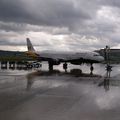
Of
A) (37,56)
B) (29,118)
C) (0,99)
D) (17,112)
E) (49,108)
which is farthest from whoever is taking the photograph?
(37,56)

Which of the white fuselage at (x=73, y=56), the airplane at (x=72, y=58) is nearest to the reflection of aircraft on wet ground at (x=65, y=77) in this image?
the airplane at (x=72, y=58)

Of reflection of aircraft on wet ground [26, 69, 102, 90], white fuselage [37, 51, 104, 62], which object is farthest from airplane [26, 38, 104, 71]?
reflection of aircraft on wet ground [26, 69, 102, 90]

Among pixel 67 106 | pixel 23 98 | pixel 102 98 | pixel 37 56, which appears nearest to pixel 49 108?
pixel 67 106

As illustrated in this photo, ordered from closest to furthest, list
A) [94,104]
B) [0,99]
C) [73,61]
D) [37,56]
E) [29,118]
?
[29,118] < [94,104] < [0,99] < [73,61] < [37,56]

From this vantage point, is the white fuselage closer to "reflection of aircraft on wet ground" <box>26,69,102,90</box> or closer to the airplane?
the airplane

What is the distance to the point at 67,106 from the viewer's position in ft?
52.5

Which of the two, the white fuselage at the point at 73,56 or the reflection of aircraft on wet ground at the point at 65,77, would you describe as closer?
the reflection of aircraft on wet ground at the point at 65,77

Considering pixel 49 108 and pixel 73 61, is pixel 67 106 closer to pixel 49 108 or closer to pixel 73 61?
pixel 49 108

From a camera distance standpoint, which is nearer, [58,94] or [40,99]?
[40,99]

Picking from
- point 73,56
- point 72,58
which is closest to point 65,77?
point 72,58

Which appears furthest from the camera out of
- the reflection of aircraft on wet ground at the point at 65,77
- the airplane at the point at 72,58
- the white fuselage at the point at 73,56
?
the white fuselage at the point at 73,56

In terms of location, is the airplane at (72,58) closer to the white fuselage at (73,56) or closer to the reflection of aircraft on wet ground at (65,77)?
the white fuselage at (73,56)

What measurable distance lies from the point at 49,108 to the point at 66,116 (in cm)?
205

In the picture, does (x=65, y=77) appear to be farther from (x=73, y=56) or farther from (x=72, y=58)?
(x=73, y=56)
